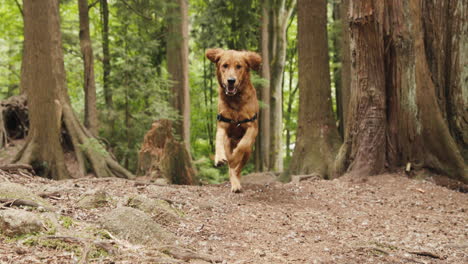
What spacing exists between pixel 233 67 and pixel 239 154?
1465 mm

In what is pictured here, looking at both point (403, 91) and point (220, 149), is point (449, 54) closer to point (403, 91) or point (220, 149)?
point (403, 91)

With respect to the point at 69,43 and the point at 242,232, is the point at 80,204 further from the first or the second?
the point at 69,43

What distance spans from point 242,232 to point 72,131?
653 cm

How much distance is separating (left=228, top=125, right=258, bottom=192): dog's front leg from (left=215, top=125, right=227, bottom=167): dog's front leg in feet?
0.84

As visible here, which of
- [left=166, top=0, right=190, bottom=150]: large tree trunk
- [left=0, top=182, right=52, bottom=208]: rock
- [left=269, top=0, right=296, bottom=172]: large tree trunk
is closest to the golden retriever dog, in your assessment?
[left=0, top=182, right=52, bottom=208]: rock

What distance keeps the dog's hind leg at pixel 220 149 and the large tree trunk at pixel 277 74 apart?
443 inches

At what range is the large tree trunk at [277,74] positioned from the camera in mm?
18625

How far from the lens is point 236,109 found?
736 centimetres

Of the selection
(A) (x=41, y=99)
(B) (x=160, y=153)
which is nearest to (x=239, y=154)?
(B) (x=160, y=153)

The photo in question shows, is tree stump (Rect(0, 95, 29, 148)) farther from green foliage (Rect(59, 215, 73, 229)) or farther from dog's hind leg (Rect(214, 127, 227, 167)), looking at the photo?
green foliage (Rect(59, 215, 73, 229))

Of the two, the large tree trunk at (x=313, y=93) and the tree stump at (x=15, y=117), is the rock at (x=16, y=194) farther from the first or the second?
the tree stump at (x=15, y=117)

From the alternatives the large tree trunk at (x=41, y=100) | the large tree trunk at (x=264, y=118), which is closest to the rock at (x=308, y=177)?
the large tree trunk at (x=41, y=100)

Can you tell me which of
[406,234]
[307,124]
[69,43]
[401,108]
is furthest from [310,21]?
[69,43]

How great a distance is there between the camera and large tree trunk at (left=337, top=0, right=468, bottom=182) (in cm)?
793
